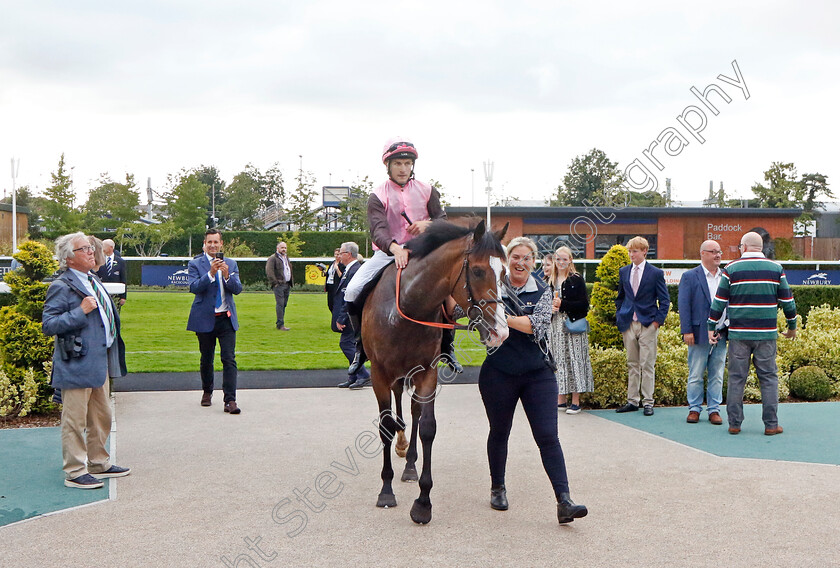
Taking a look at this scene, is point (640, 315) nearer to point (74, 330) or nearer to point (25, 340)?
point (74, 330)

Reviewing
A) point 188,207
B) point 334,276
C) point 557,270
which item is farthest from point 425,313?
point 188,207

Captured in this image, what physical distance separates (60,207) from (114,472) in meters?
43.5

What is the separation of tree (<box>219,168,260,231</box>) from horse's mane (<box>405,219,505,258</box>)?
57.0 metres

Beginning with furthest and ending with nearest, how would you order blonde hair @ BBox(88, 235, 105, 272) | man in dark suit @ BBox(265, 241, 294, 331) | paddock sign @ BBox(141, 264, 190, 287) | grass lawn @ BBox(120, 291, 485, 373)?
paddock sign @ BBox(141, 264, 190, 287) → man in dark suit @ BBox(265, 241, 294, 331) → grass lawn @ BBox(120, 291, 485, 373) → blonde hair @ BBox(88, 235, 105, 272)

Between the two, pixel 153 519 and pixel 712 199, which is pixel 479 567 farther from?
pixel 712 199

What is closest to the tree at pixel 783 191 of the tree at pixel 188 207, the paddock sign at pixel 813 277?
the paddock sign at pixel 813 277

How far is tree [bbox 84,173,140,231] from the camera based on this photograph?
4575 centimetres

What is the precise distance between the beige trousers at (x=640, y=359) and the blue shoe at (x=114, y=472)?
5445 millimetres

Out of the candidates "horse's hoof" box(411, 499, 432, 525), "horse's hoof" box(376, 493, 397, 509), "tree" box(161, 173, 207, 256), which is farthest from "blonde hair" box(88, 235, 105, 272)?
"tree" box(161, 173, 207, 256)

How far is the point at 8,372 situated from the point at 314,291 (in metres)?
22.6

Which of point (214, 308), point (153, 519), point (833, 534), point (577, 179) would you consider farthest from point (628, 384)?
point (577, 179)

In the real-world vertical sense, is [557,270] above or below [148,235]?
below

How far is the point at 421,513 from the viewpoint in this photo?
4523 mm

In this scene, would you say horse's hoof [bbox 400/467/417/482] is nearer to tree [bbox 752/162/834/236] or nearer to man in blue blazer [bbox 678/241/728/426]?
man in blue blazer [bbox 678/241/728/426]
